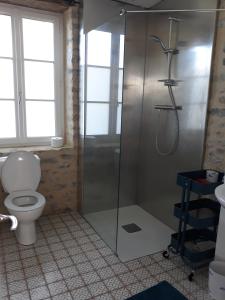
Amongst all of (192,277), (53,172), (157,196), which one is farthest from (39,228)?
(192,277)

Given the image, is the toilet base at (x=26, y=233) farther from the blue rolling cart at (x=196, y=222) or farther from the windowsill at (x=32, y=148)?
the blue rolling cart at (x=196, y=222)

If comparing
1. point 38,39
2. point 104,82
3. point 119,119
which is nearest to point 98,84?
point 104,82

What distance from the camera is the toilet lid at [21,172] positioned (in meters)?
2.52

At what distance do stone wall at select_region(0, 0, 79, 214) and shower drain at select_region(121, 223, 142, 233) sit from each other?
73cm

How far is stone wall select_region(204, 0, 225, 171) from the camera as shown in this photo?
2086 mm

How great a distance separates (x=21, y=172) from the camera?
2.58 metres

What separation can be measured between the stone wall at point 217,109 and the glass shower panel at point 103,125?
80cm

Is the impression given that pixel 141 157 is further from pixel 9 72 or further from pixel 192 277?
pixel 9 72

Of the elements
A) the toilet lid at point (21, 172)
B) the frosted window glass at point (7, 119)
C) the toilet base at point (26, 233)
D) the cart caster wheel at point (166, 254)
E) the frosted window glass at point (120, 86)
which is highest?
the frosted window glass at point (120, 86)

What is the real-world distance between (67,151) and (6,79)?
105 cm

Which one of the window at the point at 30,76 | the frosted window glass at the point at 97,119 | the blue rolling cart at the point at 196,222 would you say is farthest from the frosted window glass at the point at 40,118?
the blue rolling cart at the point at 196,222

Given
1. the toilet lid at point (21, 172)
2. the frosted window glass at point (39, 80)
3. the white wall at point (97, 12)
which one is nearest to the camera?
the toilet lid at point (21, 172)

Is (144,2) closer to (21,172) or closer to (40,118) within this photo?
(40,118)

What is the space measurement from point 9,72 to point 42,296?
89.8 inches
